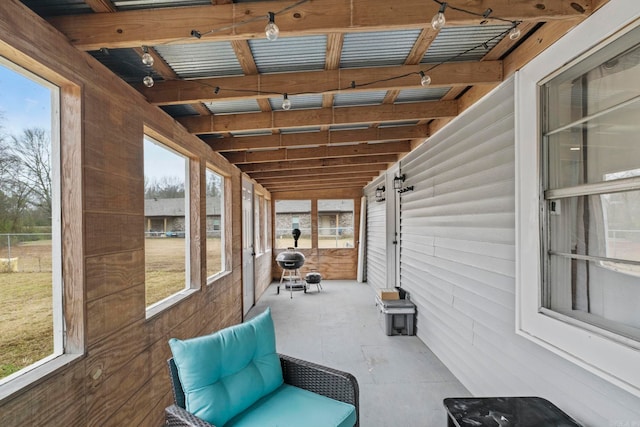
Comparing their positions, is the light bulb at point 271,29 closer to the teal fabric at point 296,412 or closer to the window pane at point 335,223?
the teal fabric at point 296,412

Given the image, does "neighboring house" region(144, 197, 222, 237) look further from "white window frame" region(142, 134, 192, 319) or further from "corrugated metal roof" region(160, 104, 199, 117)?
"corrugated metal roof" region(160, 104, 199, 117)

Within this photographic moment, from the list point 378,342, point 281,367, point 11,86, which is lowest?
point 378,342

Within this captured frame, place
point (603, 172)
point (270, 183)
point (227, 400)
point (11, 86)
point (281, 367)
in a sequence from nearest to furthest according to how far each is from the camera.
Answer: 1. point (11, 86)
2. point (603, 172)
3. point (227, 400)
4. point (281, 367)
5. point (270, 183)

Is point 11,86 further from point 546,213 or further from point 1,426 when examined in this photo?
point 546,213

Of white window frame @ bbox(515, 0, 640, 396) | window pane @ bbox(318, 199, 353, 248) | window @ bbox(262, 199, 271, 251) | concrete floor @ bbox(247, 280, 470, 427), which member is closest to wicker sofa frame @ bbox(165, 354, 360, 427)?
concrete floor @ bbox(247, 280, 470, 427)

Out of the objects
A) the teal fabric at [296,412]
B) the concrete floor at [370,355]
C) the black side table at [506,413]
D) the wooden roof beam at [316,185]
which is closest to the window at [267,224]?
the wooden roof beam at [316,185]

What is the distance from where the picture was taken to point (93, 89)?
5.44 feet

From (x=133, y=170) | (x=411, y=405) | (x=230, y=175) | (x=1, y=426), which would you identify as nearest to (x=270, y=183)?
(x=230, y=175)

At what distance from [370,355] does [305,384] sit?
1.78m

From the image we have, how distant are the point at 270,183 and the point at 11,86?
578 centimetres

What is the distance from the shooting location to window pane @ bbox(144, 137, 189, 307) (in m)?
2.35

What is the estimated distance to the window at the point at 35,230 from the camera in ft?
4.18

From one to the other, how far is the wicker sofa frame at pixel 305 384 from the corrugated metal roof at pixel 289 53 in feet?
6.42

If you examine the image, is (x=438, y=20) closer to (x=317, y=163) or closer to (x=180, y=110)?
(x=180, y=110)
